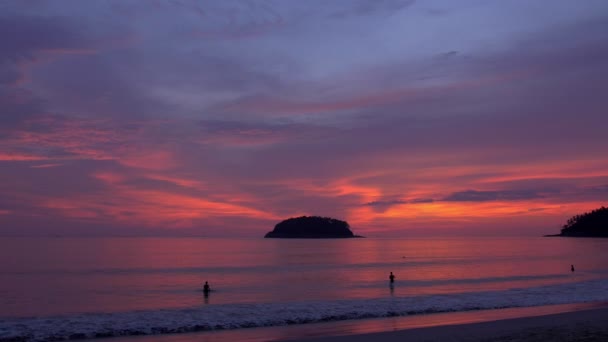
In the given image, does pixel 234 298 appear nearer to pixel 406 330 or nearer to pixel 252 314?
pixel 252 314

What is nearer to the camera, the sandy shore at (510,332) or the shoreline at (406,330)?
→ the sandy shore at (510,332)

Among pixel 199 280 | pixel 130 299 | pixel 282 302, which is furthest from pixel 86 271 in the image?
pixel 282 302

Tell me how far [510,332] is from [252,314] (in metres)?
12.2

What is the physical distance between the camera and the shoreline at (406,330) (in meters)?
17.7

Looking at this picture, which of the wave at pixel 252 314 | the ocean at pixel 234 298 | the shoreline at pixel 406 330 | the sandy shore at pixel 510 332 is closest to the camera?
the sandy shore at pixel 510 332

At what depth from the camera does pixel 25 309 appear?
29125mm

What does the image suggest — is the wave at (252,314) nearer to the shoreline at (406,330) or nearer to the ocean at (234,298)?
the ocean at (234,298)

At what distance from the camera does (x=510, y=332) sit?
1814 cm

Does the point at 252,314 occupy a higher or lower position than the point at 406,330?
higher

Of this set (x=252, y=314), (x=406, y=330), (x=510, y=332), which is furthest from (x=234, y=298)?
(x=510, y=332)

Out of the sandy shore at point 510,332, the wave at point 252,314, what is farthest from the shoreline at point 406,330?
the wave at point 252,314

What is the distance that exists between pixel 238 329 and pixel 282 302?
994 centimetres

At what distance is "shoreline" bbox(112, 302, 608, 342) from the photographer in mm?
17734

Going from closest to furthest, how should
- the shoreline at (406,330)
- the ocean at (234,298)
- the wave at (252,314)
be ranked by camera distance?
the shoreline at (406,330)
the wave at (252,314)
the ocean at (234,298)
